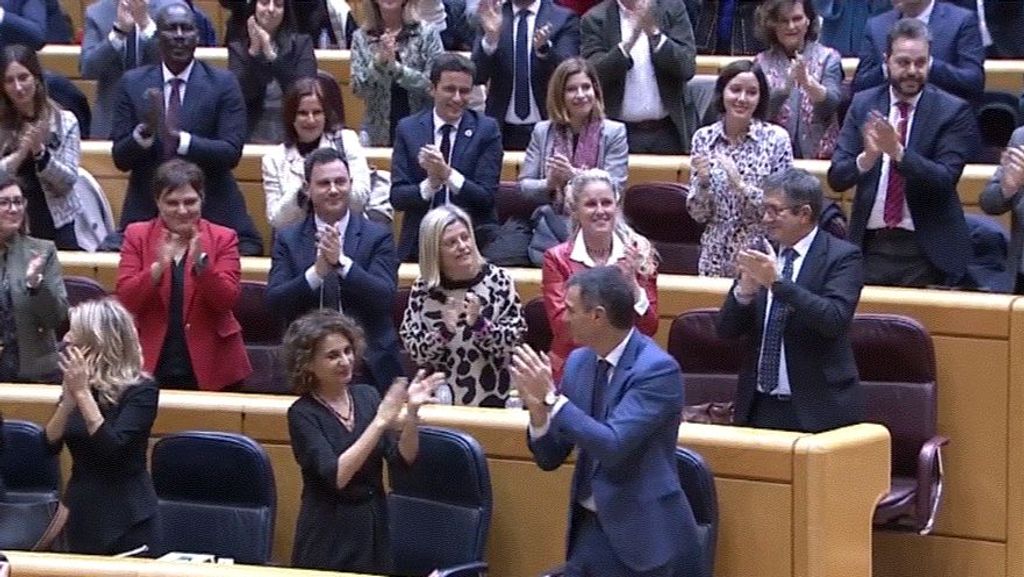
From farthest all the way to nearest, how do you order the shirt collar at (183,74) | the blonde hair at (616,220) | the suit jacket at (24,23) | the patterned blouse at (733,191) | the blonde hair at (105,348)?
the suit jacket at (24,23), the shirt collar at (183,74), the patterned blouse at (733,191), the blonde hair at (616,220), the blonde hair at (105,348)

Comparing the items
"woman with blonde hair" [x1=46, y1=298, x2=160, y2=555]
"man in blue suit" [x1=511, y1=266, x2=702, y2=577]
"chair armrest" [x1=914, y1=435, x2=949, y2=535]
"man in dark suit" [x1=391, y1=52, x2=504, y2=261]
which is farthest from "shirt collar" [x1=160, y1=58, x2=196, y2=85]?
"chair armrest" [x1=914, y1=435, x2=949, y2=535]

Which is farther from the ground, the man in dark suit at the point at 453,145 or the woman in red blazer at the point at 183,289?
the man in dark suit at the point at 453,145

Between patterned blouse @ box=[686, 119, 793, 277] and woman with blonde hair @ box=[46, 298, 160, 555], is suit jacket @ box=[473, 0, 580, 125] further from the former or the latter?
woman with blonde hair @ box=[46, 298, 160, 555]

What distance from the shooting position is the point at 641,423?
5.20m

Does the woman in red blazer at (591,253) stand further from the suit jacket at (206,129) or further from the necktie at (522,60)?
the necktie at (522,60)

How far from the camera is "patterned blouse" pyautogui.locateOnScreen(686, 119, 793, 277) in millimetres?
7383

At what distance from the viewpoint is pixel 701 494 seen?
582 cm

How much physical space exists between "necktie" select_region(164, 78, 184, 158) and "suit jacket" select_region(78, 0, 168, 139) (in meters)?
0.76

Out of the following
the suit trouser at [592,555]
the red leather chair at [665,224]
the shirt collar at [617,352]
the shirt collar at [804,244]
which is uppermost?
the shirt collar at [804,244]

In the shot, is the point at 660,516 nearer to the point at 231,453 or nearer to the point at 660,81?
the point at 231,453

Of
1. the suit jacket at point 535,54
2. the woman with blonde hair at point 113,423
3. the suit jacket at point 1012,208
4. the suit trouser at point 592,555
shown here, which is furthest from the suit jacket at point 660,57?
the suit trouser at point 592,555

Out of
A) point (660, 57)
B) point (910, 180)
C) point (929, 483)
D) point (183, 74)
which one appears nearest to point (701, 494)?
point (929, 483)

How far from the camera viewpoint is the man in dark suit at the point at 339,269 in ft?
22.7

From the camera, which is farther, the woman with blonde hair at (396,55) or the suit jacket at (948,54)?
the woman with blonde hair at (396,55)
